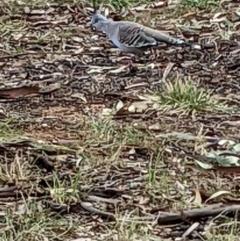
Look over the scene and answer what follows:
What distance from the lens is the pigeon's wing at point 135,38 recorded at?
5.88 m

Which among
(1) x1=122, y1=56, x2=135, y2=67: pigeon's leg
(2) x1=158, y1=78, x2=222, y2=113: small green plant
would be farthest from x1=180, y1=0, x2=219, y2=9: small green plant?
(2) x1=158, y1=78, x2=222, y2=113: small green plant

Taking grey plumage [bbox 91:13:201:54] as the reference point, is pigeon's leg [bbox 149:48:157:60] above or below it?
below

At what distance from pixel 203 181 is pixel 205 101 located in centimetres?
115

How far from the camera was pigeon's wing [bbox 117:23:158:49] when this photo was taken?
232 inches

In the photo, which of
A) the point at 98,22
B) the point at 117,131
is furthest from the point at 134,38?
the point at 117,131

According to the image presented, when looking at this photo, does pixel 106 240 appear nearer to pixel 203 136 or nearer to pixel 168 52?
pixel 203 136

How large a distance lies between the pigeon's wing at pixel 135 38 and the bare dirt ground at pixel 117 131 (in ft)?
0.64

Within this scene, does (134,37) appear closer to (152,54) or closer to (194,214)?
(152,54)

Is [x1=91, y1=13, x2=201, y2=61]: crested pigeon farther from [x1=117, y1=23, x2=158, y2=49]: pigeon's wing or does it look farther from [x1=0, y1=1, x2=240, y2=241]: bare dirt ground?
[x1=0, y1=1, x2=240, y2=241]: bare dirt ground

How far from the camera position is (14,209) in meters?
3.90

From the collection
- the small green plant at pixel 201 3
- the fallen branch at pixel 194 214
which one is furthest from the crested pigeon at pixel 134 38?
the fallen branch at pixel 194 214

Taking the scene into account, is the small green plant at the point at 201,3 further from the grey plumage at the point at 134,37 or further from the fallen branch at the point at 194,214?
the fallen branch at the point at 194,214

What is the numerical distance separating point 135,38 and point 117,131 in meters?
1.26

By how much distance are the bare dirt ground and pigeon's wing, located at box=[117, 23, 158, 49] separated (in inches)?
7.7
